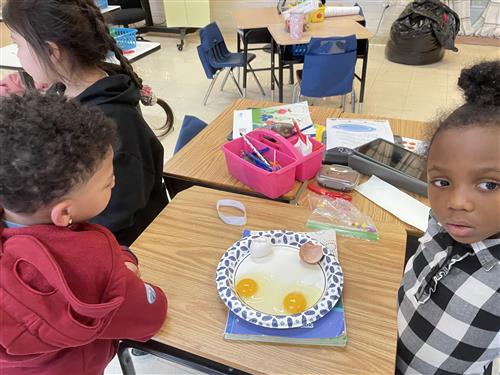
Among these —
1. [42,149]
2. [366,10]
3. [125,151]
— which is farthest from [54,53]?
[366,10]

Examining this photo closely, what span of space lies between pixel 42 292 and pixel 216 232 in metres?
0.53

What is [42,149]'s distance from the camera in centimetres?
58

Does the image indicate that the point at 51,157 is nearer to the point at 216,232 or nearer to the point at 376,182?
the point at 216,232

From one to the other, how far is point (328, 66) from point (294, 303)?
2216 millimetres

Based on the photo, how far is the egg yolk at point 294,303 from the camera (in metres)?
0.82

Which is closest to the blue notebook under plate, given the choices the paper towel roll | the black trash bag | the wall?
the paper towel roll

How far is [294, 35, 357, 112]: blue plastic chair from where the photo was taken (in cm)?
263

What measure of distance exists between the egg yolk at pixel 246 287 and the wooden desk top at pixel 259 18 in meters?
2.75

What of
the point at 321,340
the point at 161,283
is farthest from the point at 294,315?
the point at 161,283

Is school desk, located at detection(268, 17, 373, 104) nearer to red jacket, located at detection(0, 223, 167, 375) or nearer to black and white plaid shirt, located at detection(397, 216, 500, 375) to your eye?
black and white plaid shirt, located at detection(397, 216, 500, 375)

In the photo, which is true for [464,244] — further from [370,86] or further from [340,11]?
[370,86]

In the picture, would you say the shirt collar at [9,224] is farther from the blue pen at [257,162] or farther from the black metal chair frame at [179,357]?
the blue pen at [257,162]

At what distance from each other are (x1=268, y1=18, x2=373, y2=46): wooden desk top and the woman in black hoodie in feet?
→ 5.85

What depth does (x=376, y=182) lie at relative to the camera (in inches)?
51.4
